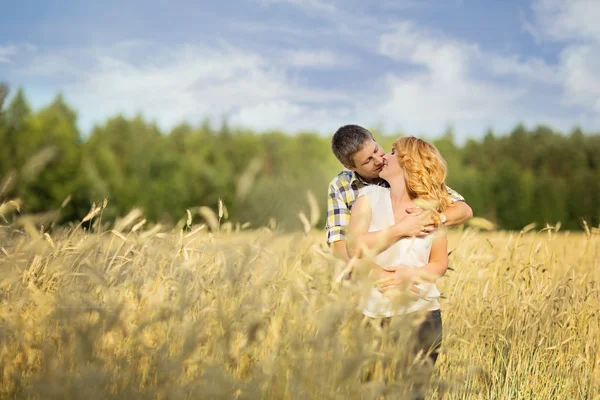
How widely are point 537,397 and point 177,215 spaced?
3247 cm

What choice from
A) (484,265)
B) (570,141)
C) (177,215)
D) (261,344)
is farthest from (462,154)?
(261,344)

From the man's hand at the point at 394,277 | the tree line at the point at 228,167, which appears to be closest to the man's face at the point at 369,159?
the man's hand at the point at 394,277

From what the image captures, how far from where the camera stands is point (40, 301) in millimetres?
2783

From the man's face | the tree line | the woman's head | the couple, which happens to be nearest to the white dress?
the couple

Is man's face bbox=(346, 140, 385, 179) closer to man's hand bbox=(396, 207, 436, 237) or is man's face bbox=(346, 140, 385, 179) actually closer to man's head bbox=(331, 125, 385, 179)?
man's head bbox=(331, 125, 385, 179)

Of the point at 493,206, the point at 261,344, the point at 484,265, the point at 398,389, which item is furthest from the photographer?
the point at 493,206

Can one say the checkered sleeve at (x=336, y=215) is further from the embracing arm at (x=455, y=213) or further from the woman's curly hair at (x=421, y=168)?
the woman's curly hair at (x=421, y=168)

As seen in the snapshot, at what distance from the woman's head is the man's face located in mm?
558

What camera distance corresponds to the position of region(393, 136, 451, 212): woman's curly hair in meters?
3.28

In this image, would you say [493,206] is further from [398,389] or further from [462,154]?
[398,389]

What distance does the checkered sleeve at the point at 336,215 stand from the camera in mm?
4285

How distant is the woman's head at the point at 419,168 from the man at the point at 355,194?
122mm

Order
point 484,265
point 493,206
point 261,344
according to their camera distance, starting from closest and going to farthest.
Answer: point 261,344 < point 484,265 < point 493,206

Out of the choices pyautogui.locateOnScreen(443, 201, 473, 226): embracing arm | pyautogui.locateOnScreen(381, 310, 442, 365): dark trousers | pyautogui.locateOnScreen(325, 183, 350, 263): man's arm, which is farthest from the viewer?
pyautogui.locateOnScreen(325, 183, 350, 263): man's arm
